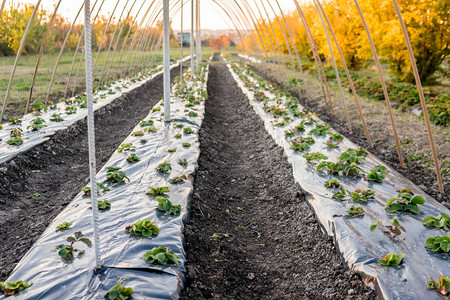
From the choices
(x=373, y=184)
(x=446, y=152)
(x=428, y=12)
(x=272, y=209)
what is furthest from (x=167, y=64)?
(x=428, y=12)

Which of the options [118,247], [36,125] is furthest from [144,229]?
[36,125]

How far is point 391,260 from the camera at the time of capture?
314 centimetres

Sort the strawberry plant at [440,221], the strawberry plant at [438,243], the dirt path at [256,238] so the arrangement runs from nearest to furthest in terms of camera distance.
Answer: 1. the strawberry plant at [438,243]
2. the dirt path at [256,238]
3. the strawberry plant at [440,221]

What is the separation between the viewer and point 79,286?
9.39 ft

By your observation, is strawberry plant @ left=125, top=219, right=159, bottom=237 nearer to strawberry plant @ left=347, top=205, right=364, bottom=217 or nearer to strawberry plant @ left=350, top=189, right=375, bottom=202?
strawberry plant @ left=347, top=205, right=364, bottom=217

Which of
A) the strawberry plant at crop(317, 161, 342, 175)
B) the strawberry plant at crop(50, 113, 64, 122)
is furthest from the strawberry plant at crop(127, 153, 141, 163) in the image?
the strawberry plant at crop(50, 113, 64, 122)

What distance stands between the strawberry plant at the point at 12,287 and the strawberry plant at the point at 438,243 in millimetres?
3456

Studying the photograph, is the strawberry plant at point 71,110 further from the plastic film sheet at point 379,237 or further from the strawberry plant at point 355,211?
the strawberry plant at point 355,211

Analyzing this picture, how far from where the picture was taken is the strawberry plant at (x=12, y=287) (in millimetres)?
2756

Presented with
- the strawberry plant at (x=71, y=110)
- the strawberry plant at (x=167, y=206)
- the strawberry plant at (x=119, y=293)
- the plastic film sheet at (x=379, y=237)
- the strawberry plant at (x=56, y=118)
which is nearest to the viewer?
the strawberry plant at (x=119, y=293)

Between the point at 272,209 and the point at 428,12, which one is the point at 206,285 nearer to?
the point at 272,209

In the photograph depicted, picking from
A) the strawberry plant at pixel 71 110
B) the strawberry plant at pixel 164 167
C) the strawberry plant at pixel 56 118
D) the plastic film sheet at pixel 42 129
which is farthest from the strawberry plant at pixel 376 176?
the strawberry plant at pixel 71 110

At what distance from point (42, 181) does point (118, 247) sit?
125 inches

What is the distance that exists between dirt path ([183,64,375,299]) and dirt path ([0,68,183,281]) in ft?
6.06
